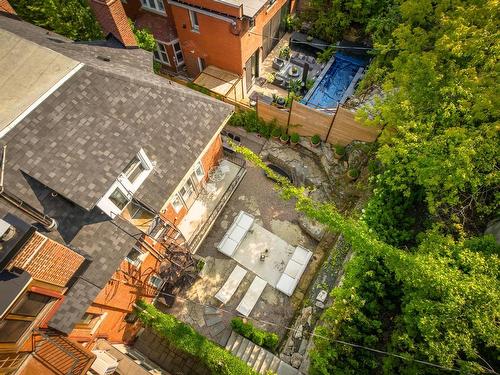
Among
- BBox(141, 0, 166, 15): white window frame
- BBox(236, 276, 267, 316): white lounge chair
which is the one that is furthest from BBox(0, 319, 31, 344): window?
BBox(141, 0, 166, 15): white window frame

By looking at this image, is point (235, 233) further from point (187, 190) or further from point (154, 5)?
point (154, 5)

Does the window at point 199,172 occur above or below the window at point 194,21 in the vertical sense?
below

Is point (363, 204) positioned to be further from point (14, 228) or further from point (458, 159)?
point (14, 228)

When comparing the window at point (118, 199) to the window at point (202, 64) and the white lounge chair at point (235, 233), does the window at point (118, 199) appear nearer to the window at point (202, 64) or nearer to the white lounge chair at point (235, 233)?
the white lounge chair at point (235, 233)

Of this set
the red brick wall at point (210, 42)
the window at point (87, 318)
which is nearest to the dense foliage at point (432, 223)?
the window at point (87, 318)

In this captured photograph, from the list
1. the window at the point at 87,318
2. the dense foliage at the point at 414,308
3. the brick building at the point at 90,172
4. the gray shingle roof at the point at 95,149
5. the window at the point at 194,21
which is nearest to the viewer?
the dense foliage at the point at 414,308

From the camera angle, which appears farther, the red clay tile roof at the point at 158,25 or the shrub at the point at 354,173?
the red clay tile roof at the point at 158,25

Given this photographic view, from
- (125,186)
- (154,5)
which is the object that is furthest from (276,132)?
(154,5)
